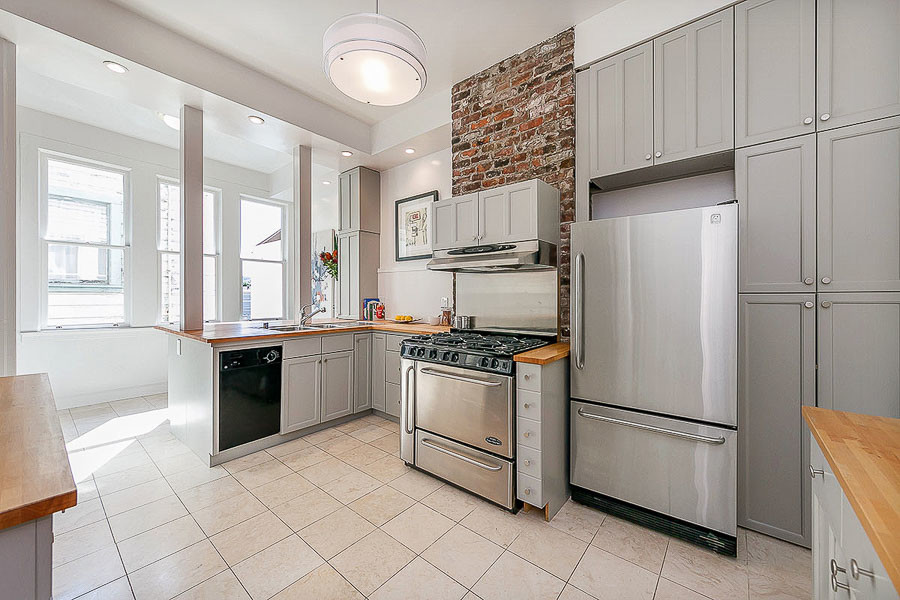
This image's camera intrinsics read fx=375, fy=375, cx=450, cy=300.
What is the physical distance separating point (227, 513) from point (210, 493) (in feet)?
1.09

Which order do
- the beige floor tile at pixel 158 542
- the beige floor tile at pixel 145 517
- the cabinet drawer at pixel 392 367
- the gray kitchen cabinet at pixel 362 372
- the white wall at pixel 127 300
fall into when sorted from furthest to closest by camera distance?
the white wall at pixel 127 300 < the gray kitchen cabinet at pixel 362 372 < the cabinet drawer at pixel 392 367 < the beige floor tile at pixel 145 517 < the beige floor tile at pixel 158 542

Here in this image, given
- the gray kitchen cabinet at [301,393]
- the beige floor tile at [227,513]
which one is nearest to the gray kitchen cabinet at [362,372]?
the gray kitchen cabinet at [301,393]

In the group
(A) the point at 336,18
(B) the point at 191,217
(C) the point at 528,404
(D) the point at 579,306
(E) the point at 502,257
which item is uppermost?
(A) the point at 336,18

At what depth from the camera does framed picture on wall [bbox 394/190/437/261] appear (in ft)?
14.2

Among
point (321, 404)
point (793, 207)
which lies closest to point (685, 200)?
point (793, 207)

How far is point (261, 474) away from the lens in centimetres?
273

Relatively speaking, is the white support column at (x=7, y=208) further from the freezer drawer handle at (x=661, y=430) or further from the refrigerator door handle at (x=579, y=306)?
the freezer drawer handle at (x=661, y=430)

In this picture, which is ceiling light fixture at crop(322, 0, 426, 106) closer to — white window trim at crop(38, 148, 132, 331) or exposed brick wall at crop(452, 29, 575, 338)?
exposed brick wall at crop(452, 29, 575, 338)

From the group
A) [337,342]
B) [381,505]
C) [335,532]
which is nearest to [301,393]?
[337,342]

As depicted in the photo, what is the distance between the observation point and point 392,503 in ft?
7.77

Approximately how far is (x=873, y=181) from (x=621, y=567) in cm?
221

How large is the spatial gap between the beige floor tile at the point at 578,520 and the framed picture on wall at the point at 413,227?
2821 mm

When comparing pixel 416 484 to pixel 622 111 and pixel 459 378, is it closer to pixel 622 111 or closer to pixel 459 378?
pixel 459 378

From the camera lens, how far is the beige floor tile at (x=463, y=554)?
1780 mm
